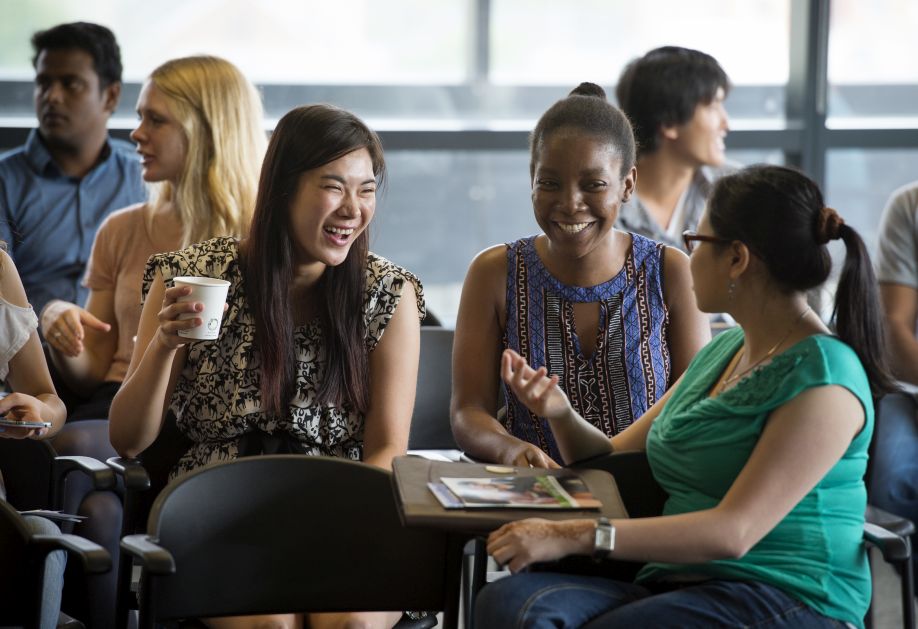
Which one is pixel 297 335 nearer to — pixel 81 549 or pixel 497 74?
pixel 81 549

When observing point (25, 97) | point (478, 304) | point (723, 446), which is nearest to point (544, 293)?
point (478, 304)

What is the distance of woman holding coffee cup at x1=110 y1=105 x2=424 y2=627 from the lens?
2412 millimetres

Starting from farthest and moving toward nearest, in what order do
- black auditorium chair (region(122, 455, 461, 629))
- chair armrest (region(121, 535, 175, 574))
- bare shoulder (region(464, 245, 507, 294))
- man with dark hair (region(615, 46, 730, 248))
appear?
man with dark hair (region(615, 46, 730, 248)), bare shoulder (region(464, 245, 507, 294)), black auditorium chair (region(122, 455, 461, 629)), chair armrest (region(121, 535, 175, 574))

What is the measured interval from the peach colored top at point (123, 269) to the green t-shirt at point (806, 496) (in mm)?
1846

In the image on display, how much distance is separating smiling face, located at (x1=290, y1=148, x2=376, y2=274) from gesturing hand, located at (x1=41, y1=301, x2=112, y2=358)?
843mm

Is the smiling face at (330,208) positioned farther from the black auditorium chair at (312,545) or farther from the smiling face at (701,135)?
the smiling face at (701,135)

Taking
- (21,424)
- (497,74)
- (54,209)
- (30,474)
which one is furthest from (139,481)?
(497,74)

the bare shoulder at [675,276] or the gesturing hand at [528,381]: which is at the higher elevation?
the bare shoulder at [675,276]

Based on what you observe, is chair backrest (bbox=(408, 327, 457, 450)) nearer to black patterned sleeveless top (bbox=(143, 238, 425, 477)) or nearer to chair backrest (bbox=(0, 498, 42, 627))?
black patterned sleeveless top (bbox=(143, 238, 425, 477))

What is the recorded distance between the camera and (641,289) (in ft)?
8.62

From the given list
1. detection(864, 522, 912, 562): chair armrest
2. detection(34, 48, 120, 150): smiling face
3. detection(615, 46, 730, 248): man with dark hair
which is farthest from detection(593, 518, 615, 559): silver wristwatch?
detection(34, 48, 120, 150): smiling face

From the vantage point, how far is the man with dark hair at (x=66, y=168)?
3.93 metres

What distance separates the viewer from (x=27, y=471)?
2.53 meters

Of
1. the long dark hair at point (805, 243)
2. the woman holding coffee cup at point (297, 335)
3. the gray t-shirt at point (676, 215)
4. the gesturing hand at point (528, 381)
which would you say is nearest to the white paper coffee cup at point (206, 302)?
the woman holding coffee cup at point (297, 335)
